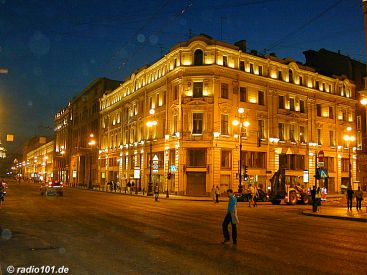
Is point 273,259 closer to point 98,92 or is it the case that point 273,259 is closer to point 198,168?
point 198,168

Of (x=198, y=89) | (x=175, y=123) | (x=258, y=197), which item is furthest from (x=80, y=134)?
(x=258, y=197)

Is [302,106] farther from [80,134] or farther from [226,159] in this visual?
[80,134]

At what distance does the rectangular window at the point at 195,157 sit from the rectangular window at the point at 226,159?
2362 millimetres

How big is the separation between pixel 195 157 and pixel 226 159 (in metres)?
3.79

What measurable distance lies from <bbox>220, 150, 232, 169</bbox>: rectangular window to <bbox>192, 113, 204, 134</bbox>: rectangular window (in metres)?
4.01

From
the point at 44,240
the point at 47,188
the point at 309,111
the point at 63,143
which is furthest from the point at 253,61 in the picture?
the point at 63,143

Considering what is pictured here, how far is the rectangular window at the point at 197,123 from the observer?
47.1 m

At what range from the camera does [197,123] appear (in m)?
47.3

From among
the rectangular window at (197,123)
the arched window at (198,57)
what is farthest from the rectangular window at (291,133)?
the arched window at (198,57)

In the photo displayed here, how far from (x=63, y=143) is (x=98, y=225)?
106 meters

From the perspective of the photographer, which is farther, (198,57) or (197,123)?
(198,57)

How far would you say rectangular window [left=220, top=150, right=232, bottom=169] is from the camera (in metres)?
47.1

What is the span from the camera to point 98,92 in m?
85.0

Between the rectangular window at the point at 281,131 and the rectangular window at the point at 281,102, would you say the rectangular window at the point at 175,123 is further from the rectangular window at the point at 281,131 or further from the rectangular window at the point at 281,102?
the rectangular window at the point at 281,102
